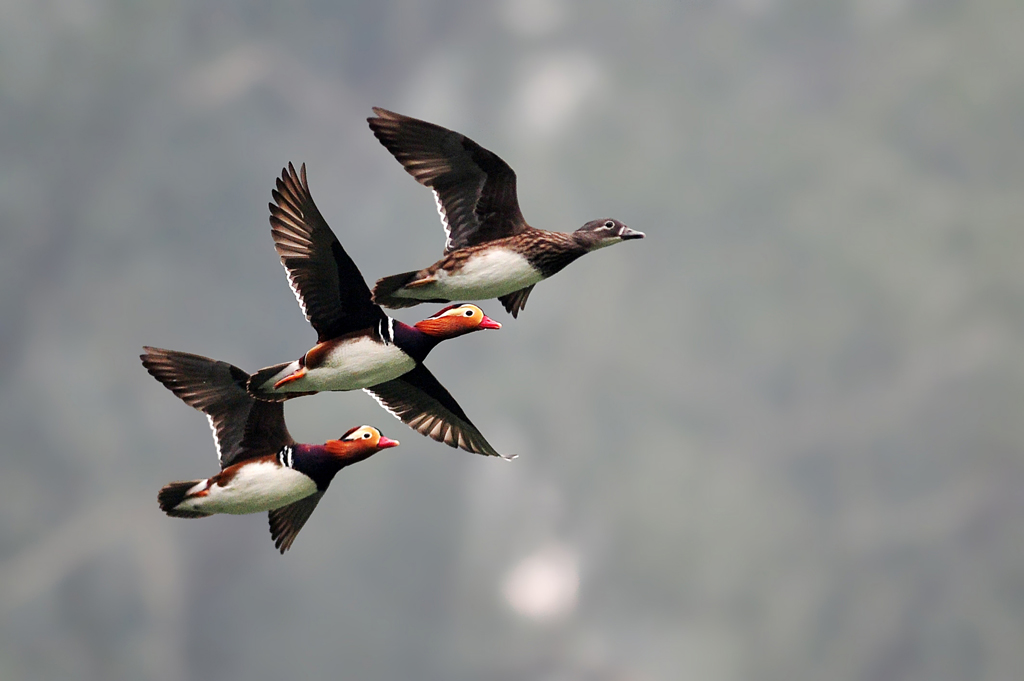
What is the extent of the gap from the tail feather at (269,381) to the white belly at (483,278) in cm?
A: 177

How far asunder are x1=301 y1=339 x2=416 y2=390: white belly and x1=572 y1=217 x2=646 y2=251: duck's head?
2692mm

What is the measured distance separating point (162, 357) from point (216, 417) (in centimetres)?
112

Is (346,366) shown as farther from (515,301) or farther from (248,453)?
(515,301)

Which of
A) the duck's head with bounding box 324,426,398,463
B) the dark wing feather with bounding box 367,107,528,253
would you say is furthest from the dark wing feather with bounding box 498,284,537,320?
the duck's head with bounding box 324,426,398,463

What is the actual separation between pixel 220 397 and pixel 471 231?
428cm

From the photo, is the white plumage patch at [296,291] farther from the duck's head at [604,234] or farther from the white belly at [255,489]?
the duck's head at [604,234]

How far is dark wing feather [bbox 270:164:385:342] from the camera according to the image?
59.1 ft

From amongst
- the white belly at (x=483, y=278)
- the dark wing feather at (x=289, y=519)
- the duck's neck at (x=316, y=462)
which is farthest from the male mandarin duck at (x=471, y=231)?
the dark wing feather at (x=289, y=519)

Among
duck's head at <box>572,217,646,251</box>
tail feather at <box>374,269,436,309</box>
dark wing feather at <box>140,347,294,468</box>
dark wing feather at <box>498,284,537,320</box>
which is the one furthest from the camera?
dark wing feather at <box>498,284,537,320</box>

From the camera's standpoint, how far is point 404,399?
66.5 feet

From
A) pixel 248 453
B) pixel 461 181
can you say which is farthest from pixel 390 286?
pixel 248 453

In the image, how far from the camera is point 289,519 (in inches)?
792

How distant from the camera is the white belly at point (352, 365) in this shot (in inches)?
714

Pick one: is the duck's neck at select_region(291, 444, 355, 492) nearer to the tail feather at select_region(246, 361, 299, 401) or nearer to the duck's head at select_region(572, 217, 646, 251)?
the tail feather at select_region(246, 361, 299, 401)
